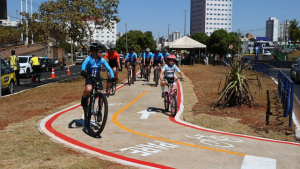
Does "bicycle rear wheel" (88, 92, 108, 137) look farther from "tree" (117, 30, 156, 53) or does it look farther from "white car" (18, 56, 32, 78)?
"tree" (117, 30, 156, 53)

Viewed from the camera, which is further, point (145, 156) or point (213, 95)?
point (213, 95)

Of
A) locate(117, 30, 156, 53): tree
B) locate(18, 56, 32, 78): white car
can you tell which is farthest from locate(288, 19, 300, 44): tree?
locate(18, 56, 32, 78): white car

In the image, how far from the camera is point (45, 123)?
27.6ft

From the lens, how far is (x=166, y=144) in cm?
660

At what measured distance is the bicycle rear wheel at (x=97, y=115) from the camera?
23.1 feet

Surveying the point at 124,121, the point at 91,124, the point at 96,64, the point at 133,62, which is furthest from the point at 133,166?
the point at 133,62

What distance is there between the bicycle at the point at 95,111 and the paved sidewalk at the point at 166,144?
7.4 inches

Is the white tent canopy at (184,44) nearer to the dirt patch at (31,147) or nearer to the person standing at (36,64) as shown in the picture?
the person standing at (36,64)

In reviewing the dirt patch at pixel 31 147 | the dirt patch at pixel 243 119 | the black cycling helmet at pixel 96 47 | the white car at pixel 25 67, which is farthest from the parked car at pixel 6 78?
the white car at pixel 25 67

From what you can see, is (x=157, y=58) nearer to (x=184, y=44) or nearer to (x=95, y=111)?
(x=95, y=111)

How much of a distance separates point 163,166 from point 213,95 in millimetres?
9532

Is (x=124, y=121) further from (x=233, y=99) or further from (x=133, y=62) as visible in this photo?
(x=133, y=62)

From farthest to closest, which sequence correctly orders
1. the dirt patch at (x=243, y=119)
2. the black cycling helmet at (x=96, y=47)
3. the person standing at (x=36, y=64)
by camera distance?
the person standing at (x=36, y=64)
the dirt patch at (x=243, y=119)
the black cycling helmet at (x=96, y=47)

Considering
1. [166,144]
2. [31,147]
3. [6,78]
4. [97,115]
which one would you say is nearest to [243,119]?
[166,144]
